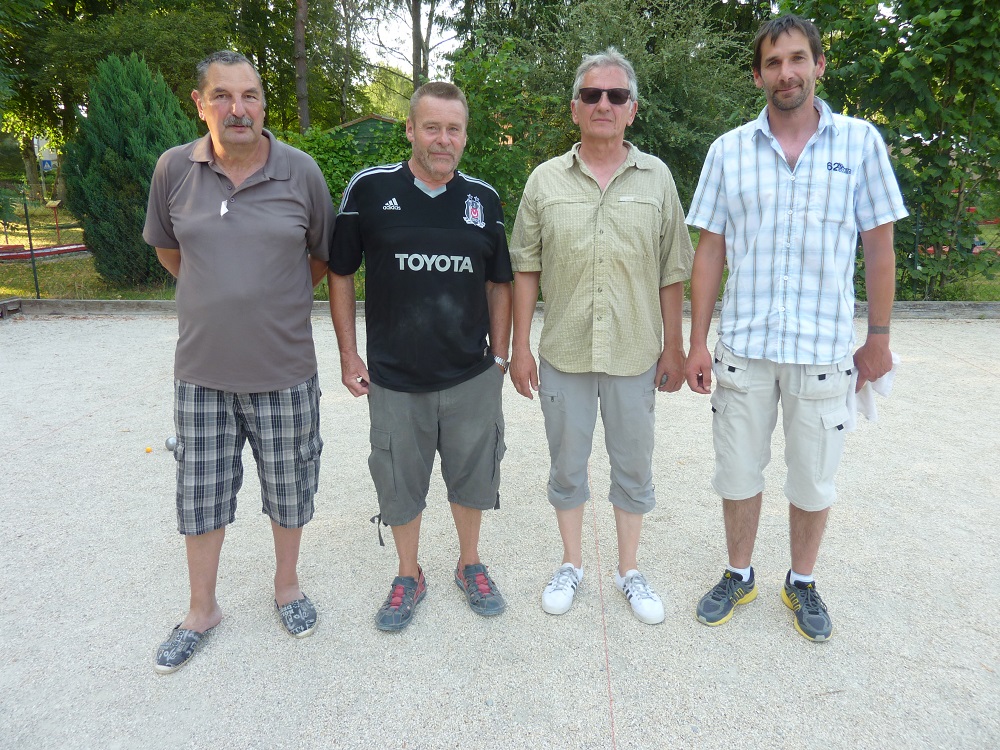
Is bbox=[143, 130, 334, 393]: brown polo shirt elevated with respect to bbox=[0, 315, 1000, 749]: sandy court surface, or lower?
elevated

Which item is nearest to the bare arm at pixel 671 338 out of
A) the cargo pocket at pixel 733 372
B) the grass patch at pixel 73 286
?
the cargo pocket at pixel 733 372

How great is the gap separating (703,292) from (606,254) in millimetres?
397

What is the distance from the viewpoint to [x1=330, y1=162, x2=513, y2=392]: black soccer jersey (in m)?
2.46

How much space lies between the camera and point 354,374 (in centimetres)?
264

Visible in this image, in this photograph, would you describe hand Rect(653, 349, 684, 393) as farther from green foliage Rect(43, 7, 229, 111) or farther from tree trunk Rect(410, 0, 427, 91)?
tree trunk Rect(410, 0, 427, 91)

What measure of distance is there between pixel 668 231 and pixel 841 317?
68 centimetres

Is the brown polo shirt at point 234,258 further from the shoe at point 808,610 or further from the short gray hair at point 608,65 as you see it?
the shoe at point 808,610

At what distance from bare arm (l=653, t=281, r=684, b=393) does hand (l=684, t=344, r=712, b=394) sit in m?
0.04

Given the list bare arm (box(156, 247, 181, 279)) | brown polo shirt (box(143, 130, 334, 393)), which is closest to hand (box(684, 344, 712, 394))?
brown polo shirt (box(143, 130, 334, 393))

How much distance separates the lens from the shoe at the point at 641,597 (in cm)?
268

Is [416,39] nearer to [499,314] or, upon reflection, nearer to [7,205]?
[7,205]

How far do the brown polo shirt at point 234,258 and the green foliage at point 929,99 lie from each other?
753 centimetres

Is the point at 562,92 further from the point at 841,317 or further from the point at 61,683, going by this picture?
the point at 61,683

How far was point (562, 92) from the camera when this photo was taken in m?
11.5
